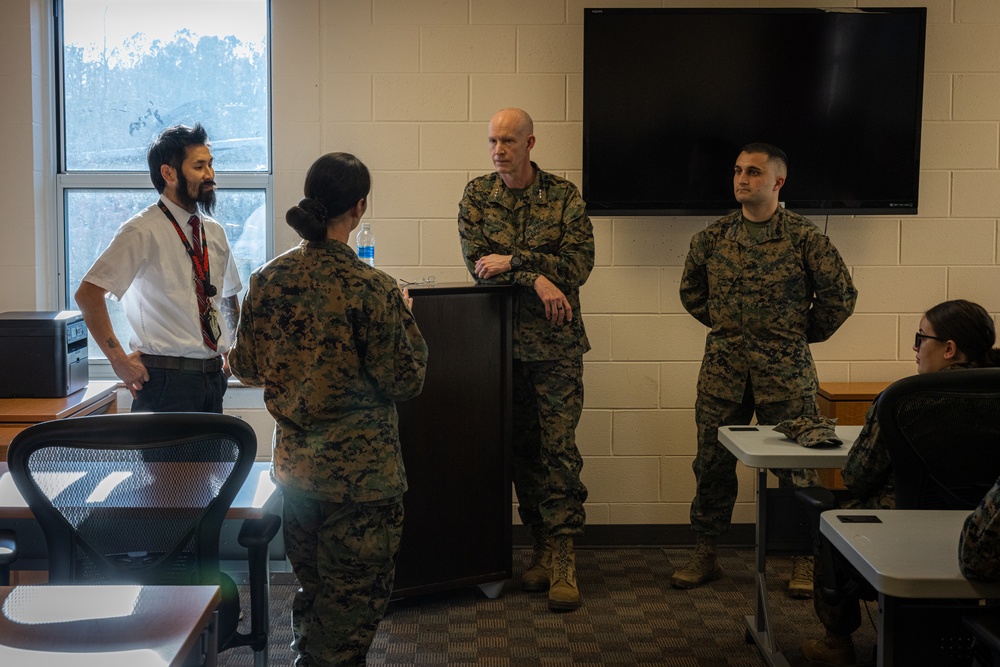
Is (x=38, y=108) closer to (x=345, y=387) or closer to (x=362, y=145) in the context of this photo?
(x=362, y=145)

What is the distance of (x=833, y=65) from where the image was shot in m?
4.14

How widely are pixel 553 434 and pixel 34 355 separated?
6.34 ft

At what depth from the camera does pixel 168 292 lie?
10.7 ft

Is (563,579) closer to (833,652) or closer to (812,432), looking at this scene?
(833,652)

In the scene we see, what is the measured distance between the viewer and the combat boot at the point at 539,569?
382 centimetres

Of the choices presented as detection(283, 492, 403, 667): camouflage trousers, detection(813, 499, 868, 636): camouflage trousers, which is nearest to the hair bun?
detection(283, 492, 403, 667): camouflage trousers

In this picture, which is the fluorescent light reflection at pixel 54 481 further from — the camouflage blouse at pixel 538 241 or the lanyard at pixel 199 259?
the camouflage blouse at pixel 538 241

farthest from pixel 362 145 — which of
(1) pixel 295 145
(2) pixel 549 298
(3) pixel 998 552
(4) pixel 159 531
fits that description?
(3) pixel 998 552

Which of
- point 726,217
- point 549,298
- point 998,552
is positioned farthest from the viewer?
point 726,217

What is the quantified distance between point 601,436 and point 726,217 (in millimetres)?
1152

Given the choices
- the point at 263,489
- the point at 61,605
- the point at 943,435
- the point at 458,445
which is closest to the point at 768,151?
the point at 458,445

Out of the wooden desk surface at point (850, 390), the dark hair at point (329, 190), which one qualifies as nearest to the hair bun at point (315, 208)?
the dark hair at point (329, 190)

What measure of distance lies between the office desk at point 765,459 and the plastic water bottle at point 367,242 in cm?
169

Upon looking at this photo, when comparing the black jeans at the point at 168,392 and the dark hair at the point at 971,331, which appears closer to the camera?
the dark hair at the point at 971,331
